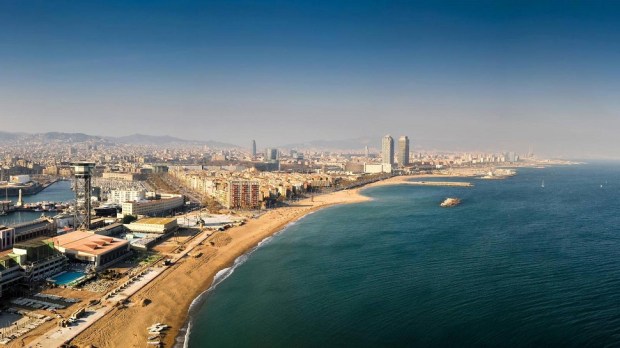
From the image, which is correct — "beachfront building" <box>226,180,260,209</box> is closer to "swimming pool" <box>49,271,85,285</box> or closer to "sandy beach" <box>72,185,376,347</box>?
"sandy beach" <box>72,185,376,347</box>

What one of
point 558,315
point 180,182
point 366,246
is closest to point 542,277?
point 558,315

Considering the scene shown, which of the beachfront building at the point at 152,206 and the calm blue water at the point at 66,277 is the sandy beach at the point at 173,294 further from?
the beachfront building at the point at 152,206

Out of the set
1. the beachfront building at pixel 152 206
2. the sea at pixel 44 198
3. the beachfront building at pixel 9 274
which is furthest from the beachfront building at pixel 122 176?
the beachfront building at pixel 9 274

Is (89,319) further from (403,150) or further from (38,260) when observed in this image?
(403,150)

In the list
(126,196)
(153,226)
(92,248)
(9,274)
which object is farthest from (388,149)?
(9,274)

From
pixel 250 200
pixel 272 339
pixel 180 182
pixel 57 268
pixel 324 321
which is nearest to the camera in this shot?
pixel 272 339

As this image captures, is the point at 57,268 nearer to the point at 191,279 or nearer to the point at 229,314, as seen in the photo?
the point at 191,279
